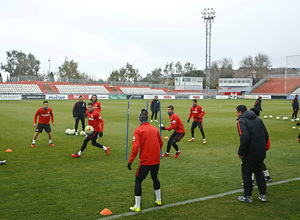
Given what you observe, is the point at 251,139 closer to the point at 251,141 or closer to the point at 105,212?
the point at 251,141

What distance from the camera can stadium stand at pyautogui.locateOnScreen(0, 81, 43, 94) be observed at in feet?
218

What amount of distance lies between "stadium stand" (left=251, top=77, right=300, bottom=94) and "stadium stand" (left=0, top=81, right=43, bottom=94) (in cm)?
6347

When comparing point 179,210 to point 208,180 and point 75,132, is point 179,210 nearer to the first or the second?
point 208,180

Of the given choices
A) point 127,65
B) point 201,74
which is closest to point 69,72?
point 127,65

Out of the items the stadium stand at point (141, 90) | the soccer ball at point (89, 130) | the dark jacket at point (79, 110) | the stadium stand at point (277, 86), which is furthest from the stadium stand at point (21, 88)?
the stadium stand at point (277, 86)

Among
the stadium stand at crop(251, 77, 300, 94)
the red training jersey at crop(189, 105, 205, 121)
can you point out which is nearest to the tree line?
the stadium stand at crop(251, 77, 300, 94)

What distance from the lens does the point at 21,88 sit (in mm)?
68625

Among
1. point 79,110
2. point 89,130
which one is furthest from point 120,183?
point 79,110

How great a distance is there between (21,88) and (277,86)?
237 feet

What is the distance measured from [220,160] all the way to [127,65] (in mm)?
106876

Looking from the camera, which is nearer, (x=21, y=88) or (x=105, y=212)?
(x=105, y=212)

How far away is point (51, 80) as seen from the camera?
8119cm

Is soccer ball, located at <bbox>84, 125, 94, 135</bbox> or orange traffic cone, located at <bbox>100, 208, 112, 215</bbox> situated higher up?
soccer ball, located at <bbox>84, 125, 94, 135</bbox>

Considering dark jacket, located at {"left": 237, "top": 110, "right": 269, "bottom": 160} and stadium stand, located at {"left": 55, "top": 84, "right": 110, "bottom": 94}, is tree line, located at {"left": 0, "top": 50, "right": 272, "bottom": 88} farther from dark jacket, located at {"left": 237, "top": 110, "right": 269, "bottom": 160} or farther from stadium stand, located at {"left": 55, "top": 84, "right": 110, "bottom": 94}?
dark jacket, located at {"left": 237, "top": 110, "right": 269, "bottom": 160}
